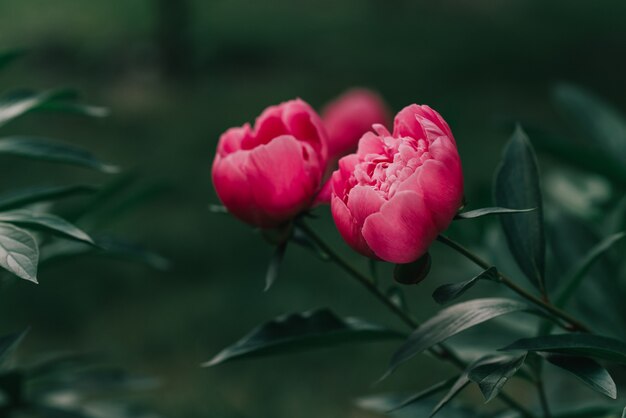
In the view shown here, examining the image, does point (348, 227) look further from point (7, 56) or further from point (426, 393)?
point (7, 56)

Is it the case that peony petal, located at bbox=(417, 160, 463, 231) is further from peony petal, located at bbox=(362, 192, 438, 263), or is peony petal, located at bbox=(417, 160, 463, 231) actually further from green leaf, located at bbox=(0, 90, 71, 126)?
green leaf, located at bbox=(0, 90, 71, 126)

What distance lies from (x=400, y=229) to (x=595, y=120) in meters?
0.50

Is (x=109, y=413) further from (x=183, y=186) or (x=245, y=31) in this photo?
(x=245, y=31)

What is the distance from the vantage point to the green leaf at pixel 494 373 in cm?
39

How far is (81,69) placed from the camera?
3.01 metres

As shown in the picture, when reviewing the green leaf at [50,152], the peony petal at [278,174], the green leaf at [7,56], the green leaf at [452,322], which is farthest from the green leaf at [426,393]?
the green leaf at [7,56]

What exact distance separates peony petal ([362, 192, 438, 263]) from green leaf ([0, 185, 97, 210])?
0.20 metres

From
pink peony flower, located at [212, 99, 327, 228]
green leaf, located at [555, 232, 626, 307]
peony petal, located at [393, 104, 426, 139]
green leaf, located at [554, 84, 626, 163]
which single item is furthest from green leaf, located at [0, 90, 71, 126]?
green leaf, located at [554, 84, 626, 163]

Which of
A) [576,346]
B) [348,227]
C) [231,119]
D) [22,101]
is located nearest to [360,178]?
[348,227]

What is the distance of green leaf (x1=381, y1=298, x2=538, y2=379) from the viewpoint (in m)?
0.42

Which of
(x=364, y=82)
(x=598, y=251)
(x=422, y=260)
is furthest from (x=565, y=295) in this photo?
(x=364, y=82)

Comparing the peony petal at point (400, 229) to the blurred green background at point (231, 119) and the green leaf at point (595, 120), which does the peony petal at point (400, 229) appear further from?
the green leaf at point (595, 120)

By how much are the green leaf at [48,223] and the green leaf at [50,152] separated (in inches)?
2.7

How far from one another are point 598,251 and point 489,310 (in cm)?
11
